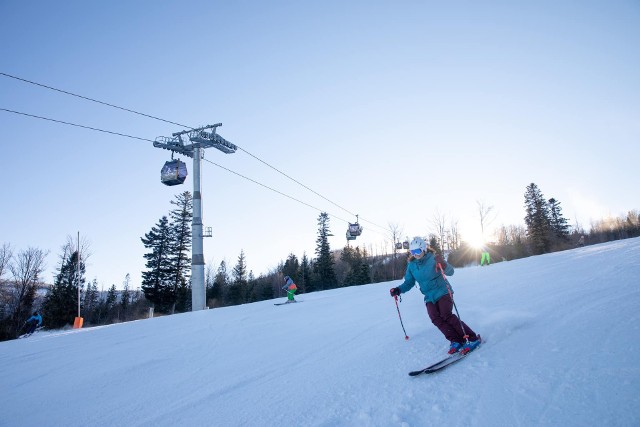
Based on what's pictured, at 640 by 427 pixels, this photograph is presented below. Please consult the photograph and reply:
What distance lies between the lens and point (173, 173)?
814 inches

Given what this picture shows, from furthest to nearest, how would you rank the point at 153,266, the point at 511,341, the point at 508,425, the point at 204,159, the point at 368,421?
the point at 153,266, the point at 204,159, the point at 511,341, the point at 368,421, the point at 508,425

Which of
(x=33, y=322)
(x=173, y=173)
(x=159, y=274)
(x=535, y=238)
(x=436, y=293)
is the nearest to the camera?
(x=436, y=293)

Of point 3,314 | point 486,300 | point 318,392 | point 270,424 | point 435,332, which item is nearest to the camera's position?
point 270,424

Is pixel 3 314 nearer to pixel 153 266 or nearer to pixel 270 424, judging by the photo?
pixel 153 266

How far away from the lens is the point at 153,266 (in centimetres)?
4122

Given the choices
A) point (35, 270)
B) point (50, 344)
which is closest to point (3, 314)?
point (35, 270)

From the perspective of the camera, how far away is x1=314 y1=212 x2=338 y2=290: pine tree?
2034 inches

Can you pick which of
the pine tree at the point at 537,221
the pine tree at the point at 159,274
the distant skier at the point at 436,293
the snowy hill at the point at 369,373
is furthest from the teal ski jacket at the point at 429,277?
the pine tree at the point at 537,221

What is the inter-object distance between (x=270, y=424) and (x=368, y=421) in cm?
98

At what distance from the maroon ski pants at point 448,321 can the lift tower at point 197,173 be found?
18.6 meters

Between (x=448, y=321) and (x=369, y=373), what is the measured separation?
1445 mm

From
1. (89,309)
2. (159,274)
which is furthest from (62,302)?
(89,309)

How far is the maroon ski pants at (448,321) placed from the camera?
14.5 feet

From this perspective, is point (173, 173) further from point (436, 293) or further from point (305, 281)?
point (305, 281)
